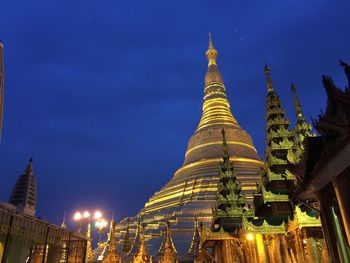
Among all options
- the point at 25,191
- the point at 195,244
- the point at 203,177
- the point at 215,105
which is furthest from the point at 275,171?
the point at 215,105

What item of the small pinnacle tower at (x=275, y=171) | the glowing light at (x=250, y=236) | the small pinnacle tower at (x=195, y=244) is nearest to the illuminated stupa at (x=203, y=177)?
the small pinnacle tower at (x=195, y=244)

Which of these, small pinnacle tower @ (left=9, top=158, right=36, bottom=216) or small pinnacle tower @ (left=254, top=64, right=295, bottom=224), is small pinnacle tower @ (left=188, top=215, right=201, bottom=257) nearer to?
small pinnacle tower @ (left=254, top=64, right=295, bottom=224)

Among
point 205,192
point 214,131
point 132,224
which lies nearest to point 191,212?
point 205,192

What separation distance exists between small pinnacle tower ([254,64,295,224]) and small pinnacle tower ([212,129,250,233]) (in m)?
1.67

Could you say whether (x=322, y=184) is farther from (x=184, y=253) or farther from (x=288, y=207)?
(x=184, y=253)

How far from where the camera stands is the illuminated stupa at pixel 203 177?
30197mm

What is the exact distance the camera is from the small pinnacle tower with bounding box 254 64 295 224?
45.2 ft

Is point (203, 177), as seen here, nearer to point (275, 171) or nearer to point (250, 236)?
point (275, 171)

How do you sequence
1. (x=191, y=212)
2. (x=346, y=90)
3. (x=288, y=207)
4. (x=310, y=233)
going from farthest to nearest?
(x=191, y=212) → (x=288, y=207) → (x=310, y=233) → (x=346, y=90)

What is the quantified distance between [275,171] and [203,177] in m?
20.3

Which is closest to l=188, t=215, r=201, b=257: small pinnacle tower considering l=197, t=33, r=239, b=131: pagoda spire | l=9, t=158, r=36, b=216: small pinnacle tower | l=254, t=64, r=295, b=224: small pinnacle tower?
l=254, t=64, r=295, b=224: small pinnacle tower

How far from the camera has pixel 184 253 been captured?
26906 millimetres

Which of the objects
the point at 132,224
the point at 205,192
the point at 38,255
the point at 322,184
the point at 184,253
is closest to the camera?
the point at 322,184

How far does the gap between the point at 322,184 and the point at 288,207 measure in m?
7.49
